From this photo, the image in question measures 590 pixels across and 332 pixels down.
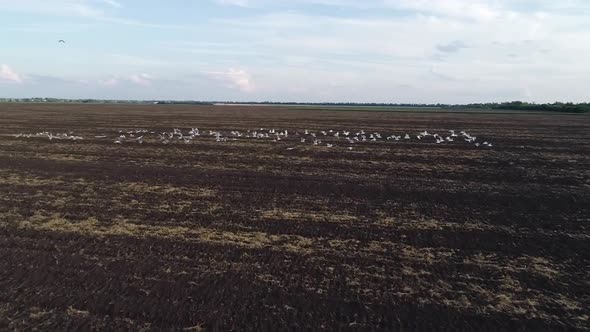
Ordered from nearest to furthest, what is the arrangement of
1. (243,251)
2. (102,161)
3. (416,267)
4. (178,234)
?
(416,267) < (243,251) < (178,234) < (102,161)

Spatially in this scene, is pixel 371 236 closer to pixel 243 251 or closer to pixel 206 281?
pixel 243 251

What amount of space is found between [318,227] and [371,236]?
1.20m

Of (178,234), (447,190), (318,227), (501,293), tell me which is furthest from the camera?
(447,190)

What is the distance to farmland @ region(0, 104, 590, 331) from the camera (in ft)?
21.0

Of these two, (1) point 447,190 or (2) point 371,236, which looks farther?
(1) point 447,190

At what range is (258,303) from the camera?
6629 mm

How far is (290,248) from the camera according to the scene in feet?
28.9

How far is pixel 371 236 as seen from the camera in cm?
968

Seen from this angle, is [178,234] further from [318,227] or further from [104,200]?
[104,200]

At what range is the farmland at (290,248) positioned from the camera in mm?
6387

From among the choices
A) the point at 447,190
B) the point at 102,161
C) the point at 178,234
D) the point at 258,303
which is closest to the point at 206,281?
the point at 258,303

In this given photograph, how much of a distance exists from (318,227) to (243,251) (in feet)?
7.17

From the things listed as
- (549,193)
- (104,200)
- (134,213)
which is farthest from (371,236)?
(549,193)

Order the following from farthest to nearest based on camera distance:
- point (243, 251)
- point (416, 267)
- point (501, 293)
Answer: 1. point (243, 251)
2. point (416, 267)
3. point (501, 293)
